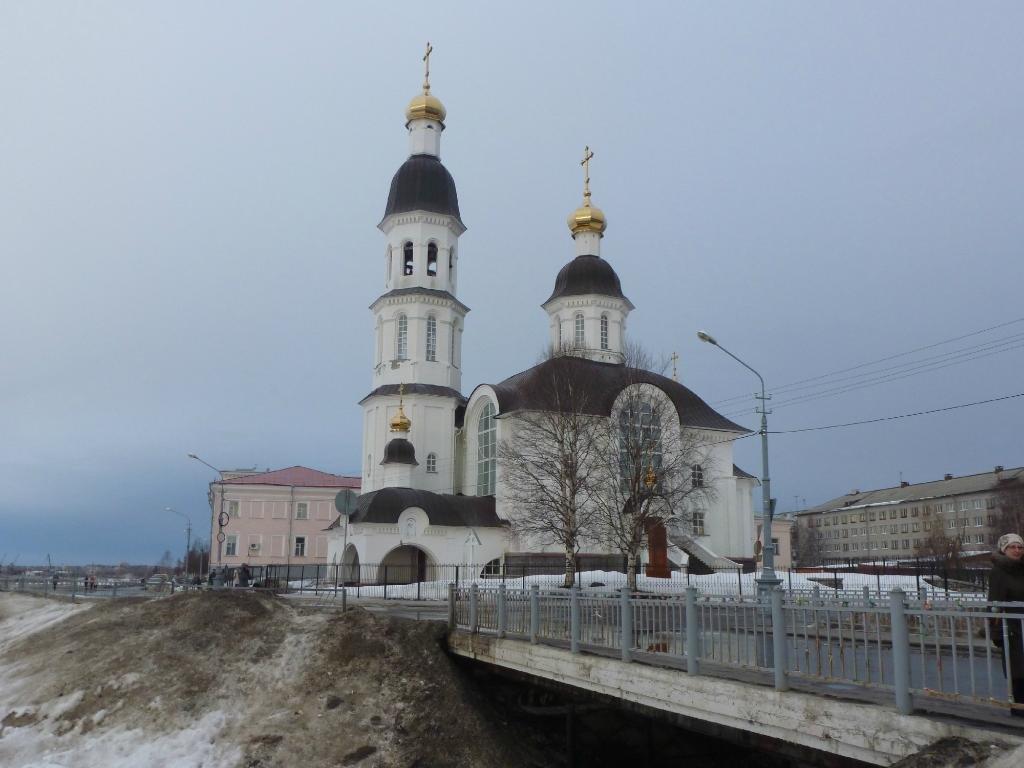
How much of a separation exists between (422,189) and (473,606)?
33.4 m

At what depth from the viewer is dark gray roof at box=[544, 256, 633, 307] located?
157 feet

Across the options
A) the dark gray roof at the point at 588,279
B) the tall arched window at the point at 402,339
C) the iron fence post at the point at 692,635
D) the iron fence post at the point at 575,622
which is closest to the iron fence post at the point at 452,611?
the iron fence post at the point at 575,622

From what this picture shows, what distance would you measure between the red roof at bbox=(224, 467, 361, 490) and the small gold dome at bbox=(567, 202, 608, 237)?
25.9m

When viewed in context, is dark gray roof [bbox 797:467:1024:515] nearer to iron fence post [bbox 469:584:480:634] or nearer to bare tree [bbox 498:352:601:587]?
bare tree [bbox 498:352:601:587]

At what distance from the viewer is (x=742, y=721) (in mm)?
8281

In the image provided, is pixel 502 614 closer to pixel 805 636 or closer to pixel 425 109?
pixel 805 636

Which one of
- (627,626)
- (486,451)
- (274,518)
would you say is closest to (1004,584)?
(627,626)

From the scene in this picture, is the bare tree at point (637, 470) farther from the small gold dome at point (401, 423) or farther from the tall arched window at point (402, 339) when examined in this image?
the tall arched window at point (402, 339)

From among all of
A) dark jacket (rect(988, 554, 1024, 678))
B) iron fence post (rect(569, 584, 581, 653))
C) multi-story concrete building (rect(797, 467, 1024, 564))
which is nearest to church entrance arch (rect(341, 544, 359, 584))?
iron fence post (rect(569, 584, 581, 653))

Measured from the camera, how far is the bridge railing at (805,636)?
6777 mm

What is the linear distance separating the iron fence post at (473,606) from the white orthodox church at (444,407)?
22.8 meters

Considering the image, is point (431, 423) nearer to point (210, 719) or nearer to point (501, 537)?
point (501, 537)

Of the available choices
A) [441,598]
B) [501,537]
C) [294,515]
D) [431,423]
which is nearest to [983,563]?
[501,537]

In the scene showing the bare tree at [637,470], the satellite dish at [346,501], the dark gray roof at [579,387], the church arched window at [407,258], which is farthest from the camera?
the church arched window at [407,258]
